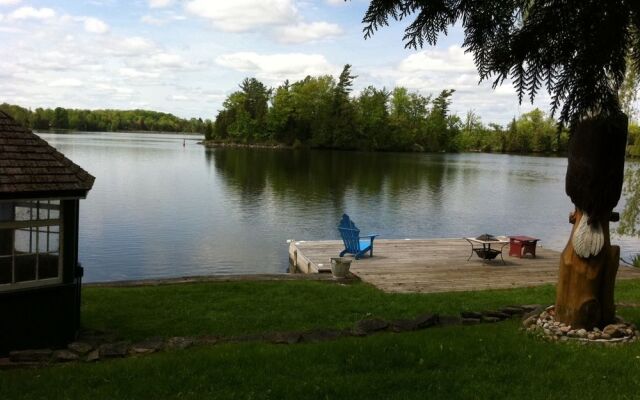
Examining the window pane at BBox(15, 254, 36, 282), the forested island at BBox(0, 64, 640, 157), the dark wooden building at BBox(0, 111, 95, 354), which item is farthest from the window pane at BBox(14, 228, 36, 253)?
the forested island at BBox(0, 64, 640, 157)

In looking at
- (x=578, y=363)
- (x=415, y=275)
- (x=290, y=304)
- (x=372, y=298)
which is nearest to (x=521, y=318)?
(x=578, y=363)

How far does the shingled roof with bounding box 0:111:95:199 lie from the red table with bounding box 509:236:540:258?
43.1 feet

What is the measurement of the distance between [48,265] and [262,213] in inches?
923

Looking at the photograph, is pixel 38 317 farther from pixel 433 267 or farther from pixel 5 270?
pixel 433 267

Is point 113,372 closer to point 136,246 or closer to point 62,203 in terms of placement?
point 62,203

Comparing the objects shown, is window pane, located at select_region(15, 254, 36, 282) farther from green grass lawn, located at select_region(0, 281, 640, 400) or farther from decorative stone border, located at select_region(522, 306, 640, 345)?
decorative stone border, located at select_region(522, 306, 640, 345)

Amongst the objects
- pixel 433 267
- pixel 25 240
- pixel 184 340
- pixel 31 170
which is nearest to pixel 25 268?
pixel 25 240

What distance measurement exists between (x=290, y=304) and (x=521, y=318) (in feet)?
14.7

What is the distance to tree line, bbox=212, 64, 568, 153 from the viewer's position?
10881cm

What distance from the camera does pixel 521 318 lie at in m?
9.22

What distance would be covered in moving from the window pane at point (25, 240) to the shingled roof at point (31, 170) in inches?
22.4

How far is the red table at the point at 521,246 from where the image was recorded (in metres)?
17.6

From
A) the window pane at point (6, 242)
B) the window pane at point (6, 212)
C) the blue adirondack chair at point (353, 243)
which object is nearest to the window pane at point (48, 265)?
the window pane at point (6, 242)

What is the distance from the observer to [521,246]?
57.8 ft
